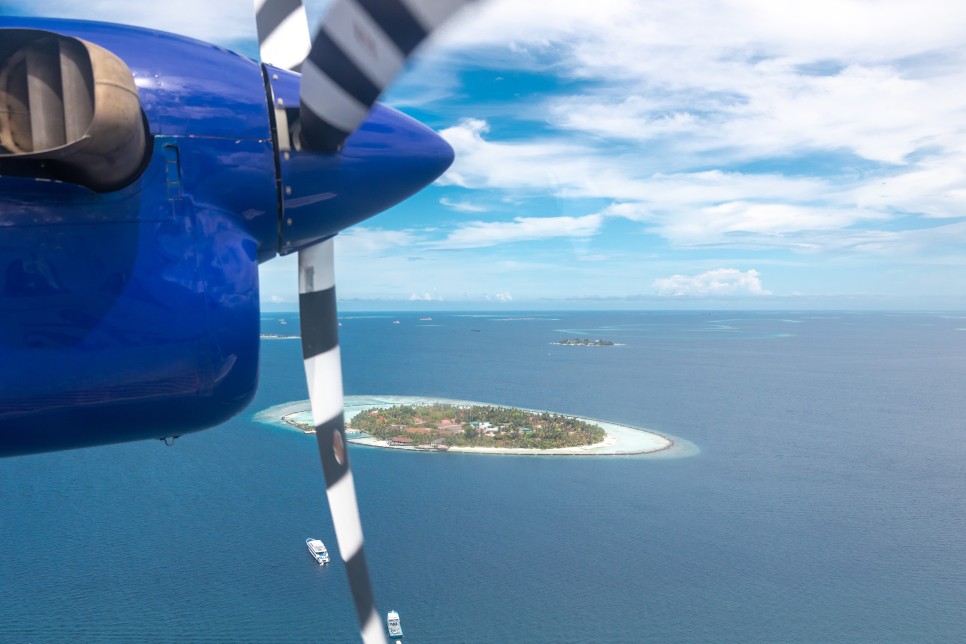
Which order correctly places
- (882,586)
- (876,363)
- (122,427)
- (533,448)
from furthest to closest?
(876,363) < (533,448) < (882,586) < (122,427)

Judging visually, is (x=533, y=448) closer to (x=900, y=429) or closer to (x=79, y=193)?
(x=900, y=429)

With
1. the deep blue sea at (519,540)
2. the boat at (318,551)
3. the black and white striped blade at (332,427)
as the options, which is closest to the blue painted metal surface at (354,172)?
the black and white striped blade at (332,427)

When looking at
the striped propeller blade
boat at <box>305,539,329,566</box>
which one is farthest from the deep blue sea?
the striped propeller blade

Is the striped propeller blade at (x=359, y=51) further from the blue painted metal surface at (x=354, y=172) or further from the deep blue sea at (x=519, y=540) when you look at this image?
the deep blue sea at (x=519, y=540)

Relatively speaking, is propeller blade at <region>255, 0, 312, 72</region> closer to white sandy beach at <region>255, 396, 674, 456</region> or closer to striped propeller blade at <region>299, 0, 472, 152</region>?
striped propeller blade at <region>299, 0, 472, 152</region>

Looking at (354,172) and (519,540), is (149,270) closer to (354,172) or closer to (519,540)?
(354,172)

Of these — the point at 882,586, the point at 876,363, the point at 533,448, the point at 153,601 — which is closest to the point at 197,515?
the point at 153,601

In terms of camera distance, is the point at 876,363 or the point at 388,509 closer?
the point at 388,509
